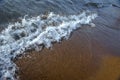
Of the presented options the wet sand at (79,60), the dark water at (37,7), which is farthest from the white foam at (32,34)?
the dark water at (37,7)

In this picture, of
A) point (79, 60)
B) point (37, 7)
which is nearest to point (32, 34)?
point (79, 60)

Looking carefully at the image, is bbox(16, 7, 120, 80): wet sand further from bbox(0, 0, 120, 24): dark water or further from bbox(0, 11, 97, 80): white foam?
bbox(0, 0, 120, 24): dark water

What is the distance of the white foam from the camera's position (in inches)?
197

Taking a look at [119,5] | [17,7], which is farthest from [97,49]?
[119,5]

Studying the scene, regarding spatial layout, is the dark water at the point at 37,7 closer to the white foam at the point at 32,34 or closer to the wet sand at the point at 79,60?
the white foam at the point at 32,34

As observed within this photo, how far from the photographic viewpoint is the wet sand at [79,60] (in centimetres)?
487

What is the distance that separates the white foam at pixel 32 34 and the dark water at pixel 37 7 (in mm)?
339

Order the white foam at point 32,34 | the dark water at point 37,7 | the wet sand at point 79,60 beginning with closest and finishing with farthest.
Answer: the wet sand at point 79,60 < the white foam at point 32,34 < the dark water at point 37,7

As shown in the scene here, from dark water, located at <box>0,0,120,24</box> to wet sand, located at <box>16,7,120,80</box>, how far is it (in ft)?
5.01

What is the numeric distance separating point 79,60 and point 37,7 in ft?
9.97

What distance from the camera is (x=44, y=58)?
5250 millimetres

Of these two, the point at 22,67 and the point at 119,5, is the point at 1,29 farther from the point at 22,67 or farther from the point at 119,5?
the point at 119,5

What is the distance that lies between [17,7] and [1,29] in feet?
4.89

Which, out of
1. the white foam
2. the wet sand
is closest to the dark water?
the white foam
